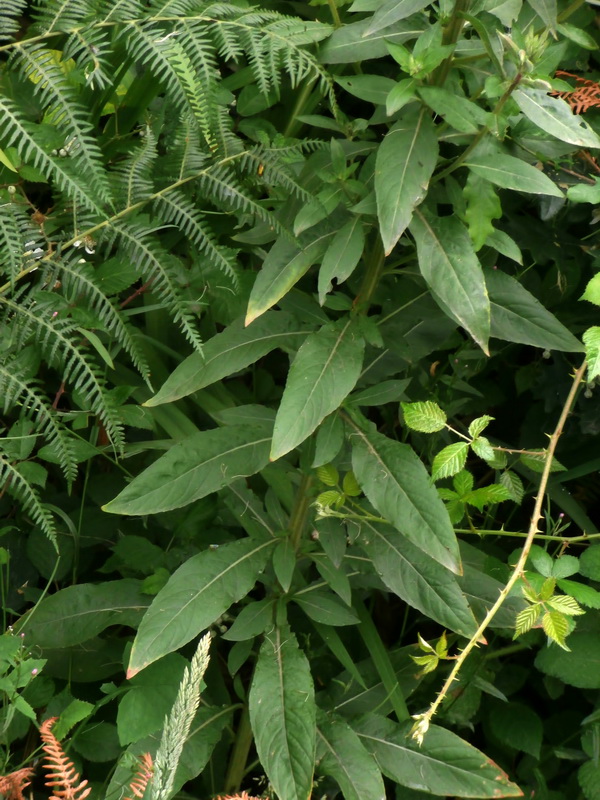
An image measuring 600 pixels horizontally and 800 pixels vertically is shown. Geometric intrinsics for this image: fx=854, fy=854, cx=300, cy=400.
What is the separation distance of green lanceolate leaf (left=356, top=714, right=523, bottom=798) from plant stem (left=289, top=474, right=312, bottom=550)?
1.33 feet

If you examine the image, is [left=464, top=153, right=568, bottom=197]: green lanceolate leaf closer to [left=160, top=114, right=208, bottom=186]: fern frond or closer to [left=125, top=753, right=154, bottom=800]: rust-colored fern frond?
[left=160, top=114, right=208, bottom=186]: fern frond

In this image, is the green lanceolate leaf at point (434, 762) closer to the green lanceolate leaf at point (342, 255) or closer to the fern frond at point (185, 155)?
the green lanceolate leaf at point (342, 255)

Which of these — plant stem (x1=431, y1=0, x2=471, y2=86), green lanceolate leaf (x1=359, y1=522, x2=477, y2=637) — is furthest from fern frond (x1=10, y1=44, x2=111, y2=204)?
green lanceolate leaf (x1=359, y1=522, x2=477, y2=637)

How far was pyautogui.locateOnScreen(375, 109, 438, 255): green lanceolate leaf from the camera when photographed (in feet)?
4.37

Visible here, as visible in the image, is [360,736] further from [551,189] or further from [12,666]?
[551,189]

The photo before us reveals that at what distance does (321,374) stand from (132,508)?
42cm

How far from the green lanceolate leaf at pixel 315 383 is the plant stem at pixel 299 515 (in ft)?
1.10

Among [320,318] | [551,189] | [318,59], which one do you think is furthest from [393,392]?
[318,59]

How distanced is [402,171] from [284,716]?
987 millimetres

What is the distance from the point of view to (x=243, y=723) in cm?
A: 185

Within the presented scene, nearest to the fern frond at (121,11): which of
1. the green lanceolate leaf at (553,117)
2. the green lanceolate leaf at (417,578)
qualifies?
the green lanceolate leaf at (553,117)

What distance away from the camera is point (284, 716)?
157cm

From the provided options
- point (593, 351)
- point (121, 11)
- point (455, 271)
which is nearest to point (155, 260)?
point (121, 11)

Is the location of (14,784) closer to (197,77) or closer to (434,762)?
(434,762)
